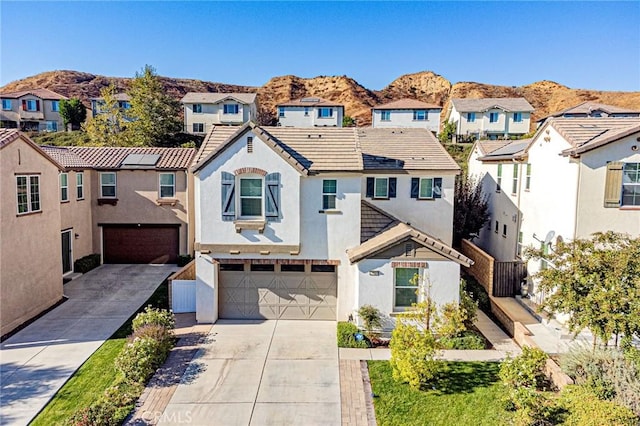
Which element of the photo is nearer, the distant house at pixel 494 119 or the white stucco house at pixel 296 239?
the white stucco house at pixel 296 239

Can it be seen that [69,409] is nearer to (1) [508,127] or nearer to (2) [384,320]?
(2) [384,320]

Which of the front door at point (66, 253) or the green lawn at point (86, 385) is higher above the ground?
the front door at point (66, 253)

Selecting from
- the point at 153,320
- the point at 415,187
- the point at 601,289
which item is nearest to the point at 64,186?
the point at 153,320

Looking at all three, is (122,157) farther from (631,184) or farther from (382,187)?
(631,184)

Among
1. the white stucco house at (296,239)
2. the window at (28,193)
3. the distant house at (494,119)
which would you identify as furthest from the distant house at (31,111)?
the distant house at (494,119)

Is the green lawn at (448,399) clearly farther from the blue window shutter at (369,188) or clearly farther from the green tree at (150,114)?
the green tree at (150,114)

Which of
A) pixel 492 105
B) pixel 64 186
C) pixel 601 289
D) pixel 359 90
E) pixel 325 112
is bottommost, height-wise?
pixel 601 289
